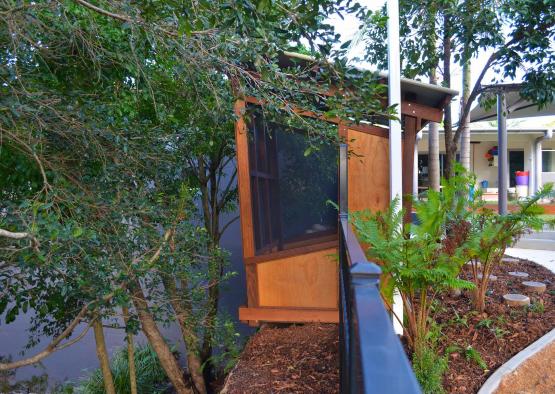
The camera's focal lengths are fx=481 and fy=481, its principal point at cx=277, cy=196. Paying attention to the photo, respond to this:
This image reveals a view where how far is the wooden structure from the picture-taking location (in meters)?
5.12

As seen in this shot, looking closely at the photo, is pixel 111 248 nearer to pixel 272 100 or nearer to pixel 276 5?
pixel 272 100

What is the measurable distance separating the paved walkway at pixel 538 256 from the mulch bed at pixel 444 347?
8.74 feet

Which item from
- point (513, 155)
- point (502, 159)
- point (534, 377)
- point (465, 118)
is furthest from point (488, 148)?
point (534, 377)

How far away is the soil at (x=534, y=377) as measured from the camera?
3754 millimetres

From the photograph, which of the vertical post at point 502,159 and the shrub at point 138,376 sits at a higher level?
the vertical post at point 502,159

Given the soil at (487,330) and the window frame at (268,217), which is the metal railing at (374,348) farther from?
the window frame at (268,217)

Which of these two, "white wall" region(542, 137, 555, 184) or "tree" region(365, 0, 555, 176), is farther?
"white wall" region(542, 137, 555, 184)

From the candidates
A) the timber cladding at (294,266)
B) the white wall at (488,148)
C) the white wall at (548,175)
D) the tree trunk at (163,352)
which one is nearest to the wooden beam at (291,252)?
the timber cladding at (294,266)

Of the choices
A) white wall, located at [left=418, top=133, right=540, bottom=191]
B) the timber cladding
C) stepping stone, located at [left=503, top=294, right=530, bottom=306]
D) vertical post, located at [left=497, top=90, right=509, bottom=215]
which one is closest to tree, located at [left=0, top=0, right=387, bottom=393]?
the timber cladding

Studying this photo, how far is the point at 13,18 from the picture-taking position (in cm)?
344

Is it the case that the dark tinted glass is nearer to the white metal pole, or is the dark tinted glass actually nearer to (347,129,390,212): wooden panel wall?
(347,129,390,212): wooden panel wall

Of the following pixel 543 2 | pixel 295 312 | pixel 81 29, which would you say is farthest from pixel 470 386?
pixel 543 2

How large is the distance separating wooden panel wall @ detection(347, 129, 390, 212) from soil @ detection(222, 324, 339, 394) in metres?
1.39

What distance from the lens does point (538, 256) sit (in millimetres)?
9148
